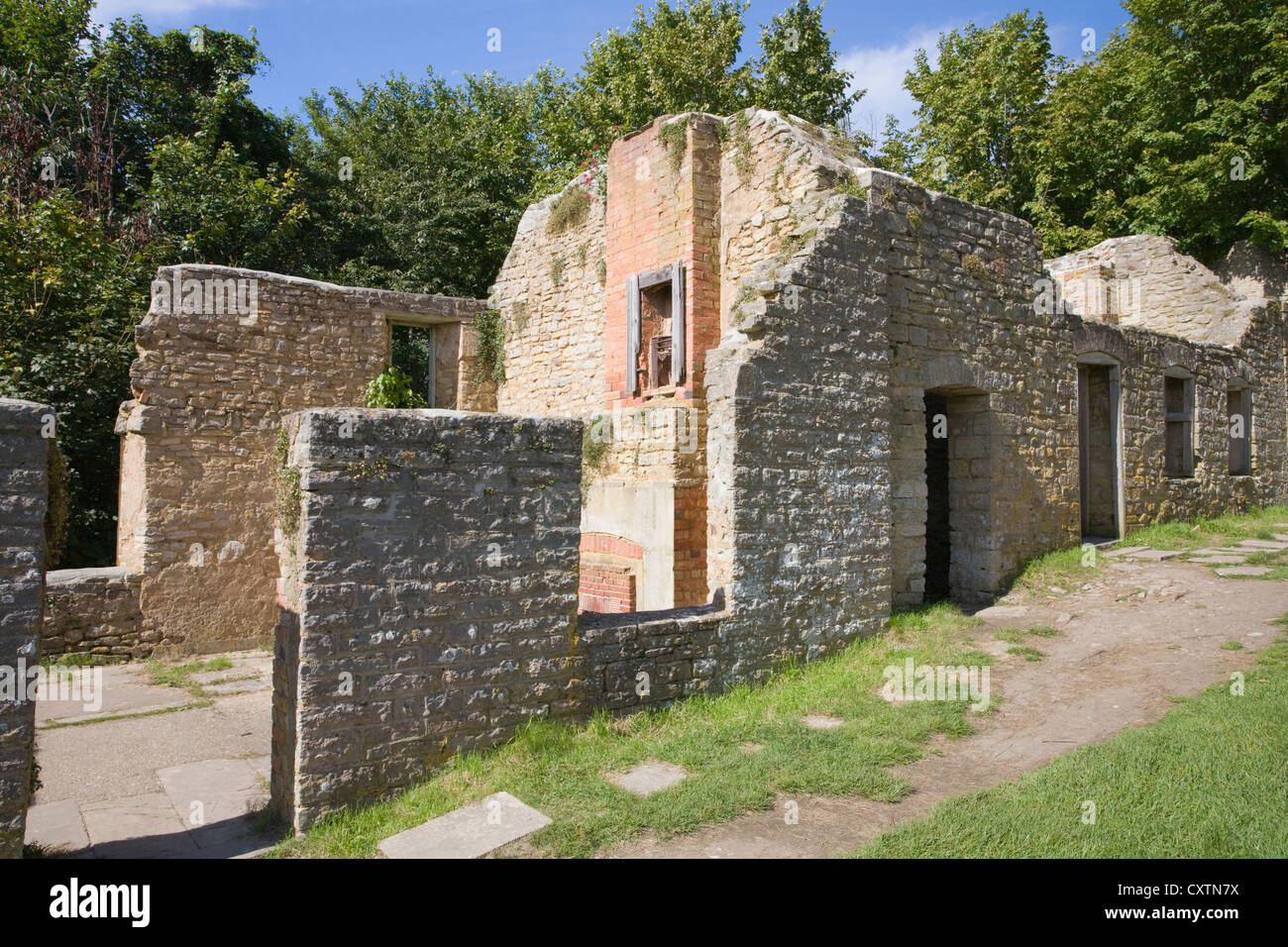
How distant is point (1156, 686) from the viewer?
240 inches

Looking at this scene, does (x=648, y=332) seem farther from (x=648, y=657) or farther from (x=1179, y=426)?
(x=1179, y=426)

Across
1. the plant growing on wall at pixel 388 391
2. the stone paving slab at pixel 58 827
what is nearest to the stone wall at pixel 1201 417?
the plant growing on wall at pixel 388 391

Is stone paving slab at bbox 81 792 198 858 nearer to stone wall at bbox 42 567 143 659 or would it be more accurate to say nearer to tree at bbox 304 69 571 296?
stone wall at bbox 42 567 143 659

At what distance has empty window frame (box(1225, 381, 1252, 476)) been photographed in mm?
13977

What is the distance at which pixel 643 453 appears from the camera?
906 cm

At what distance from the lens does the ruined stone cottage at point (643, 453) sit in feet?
15.5

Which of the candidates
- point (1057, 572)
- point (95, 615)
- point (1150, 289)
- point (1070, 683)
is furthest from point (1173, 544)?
point (95, 615)

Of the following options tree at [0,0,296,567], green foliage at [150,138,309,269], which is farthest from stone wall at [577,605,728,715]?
green foliage at [150,138,309,269]

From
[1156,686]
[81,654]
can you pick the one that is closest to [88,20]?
[81,654]

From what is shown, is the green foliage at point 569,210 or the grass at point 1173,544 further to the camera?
the green foliage at point 569,210

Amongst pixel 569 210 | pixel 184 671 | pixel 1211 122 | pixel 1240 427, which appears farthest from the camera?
pixel 1211 122

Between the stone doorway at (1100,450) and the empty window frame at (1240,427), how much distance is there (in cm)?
423

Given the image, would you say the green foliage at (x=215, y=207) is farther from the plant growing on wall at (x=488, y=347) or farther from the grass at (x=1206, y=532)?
the grass at (x=1206, y=532)

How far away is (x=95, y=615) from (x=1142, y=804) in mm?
10241
